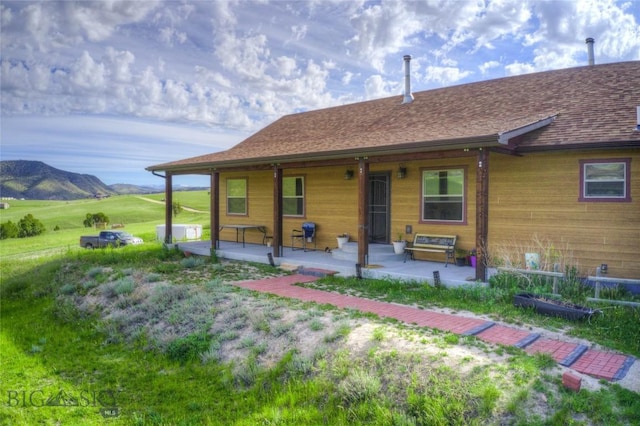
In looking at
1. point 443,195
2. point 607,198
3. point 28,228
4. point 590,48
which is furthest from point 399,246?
point 28,228

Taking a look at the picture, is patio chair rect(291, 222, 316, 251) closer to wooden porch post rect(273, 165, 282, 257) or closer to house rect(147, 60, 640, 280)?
house rect(147, 60, 640, 280)

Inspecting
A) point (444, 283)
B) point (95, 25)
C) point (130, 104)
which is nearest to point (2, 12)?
point (95, 25)

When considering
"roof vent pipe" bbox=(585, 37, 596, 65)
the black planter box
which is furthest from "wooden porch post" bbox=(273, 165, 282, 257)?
"roof vent pipe" bbox=(585, 37, 596, 65)

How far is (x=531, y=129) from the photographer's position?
8.72 m

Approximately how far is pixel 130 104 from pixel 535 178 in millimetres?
20353

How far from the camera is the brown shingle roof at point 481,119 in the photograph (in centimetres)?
830

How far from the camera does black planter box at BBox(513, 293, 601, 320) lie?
6008 mm

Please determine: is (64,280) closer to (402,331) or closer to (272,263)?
(272,263)

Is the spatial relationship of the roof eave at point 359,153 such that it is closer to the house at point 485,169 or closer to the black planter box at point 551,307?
the house at point 485,169

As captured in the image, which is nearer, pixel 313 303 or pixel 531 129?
pixel 313 303

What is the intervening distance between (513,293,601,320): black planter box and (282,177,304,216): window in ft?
25.8

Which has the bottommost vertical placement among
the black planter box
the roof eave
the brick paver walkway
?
the brick paver walkway

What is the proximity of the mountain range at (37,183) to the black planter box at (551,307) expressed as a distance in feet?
326

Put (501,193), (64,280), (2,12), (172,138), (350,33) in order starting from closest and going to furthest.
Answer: (501,193), (64,280), (2,12), (350,33), (172,138)
